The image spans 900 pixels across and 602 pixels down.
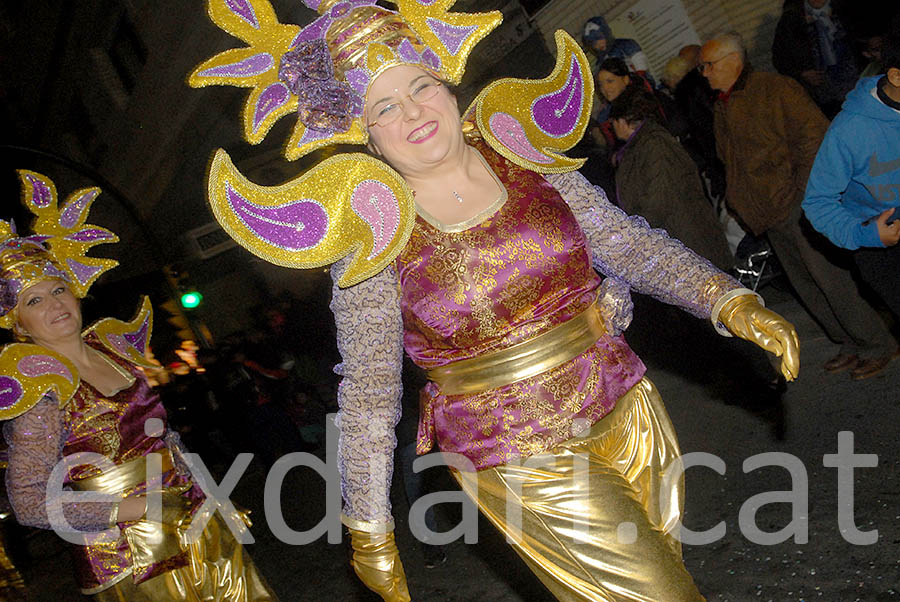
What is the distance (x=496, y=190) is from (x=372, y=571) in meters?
1.20

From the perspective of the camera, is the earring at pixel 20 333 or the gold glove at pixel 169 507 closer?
the gold glove at pixel 169 507

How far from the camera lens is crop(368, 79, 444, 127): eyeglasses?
2182mm

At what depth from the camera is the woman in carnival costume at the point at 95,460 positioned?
10.6ft

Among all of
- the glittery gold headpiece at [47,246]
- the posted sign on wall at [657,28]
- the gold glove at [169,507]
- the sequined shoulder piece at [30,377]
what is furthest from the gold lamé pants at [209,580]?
the posted sign on wall at [657,28]

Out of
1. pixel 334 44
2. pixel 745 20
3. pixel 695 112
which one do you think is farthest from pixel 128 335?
pixel 745 20

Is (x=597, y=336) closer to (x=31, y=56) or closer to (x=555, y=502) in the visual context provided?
(x=555, y=502)

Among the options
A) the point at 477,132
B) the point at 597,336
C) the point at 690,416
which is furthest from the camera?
the point at 690,416

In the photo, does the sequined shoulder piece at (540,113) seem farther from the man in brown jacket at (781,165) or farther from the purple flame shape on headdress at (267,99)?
the man in brown jacket at (781,165)

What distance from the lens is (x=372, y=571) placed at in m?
2.28

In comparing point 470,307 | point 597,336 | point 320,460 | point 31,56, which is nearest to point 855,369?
point 597,336

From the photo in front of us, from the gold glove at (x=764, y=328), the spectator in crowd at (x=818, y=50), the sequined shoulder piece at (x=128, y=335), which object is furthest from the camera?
the spectator in crowd at (x=818, y=50)

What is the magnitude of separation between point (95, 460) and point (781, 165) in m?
4.13

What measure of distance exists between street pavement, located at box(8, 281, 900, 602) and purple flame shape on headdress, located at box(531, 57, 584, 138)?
216cm

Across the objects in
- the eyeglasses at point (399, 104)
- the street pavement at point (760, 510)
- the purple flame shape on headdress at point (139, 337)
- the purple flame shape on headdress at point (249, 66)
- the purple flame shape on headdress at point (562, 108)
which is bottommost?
the street pavement at point (760, 510)
